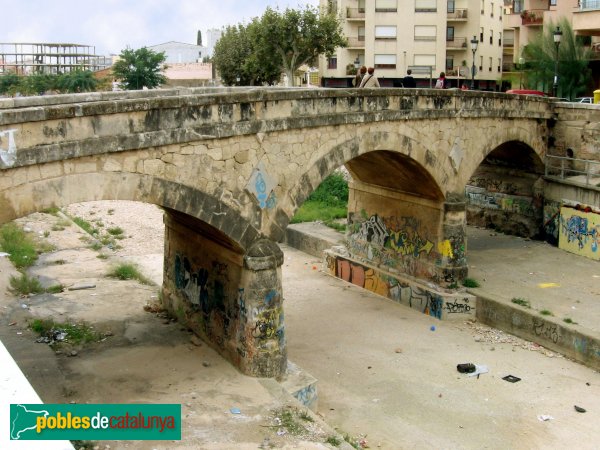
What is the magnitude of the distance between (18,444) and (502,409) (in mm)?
12289

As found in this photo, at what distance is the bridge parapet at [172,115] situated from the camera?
11062mm

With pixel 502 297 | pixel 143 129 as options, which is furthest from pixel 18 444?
pixel 502 297

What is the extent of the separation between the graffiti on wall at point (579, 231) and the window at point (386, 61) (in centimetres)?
2655

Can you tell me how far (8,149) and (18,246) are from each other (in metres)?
15.1

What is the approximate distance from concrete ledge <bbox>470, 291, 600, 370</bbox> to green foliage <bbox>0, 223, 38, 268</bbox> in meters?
14.0

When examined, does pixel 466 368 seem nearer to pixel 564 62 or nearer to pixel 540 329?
pixel 540 329

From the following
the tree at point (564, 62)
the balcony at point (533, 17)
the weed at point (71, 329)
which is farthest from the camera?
the balcony at point (533, 17)

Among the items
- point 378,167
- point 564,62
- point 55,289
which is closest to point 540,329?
point 378,167

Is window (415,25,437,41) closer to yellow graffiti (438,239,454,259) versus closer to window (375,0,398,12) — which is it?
window (375,0,398,12)

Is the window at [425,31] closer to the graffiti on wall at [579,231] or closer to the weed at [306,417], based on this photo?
the graffiti on wall at [579,231]

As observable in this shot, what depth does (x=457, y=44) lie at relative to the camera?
4891 cm

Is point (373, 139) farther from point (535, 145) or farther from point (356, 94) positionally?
point (535, 145)

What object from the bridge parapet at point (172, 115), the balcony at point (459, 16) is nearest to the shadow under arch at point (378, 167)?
the bridge parapet at point (172, 115)

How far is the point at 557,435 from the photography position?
568 inches
